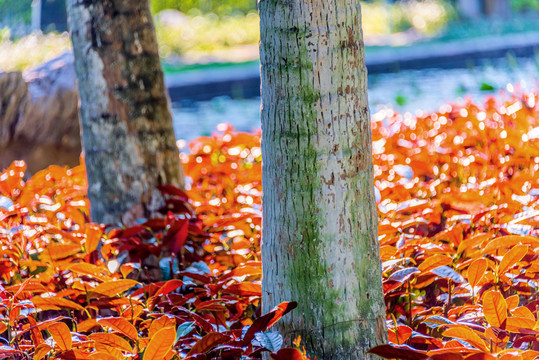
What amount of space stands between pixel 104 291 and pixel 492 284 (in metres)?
1.08

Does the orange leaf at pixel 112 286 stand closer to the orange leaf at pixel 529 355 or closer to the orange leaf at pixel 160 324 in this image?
the orange leaf at pixel 160 324

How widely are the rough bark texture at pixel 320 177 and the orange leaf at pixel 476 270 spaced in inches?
9.3

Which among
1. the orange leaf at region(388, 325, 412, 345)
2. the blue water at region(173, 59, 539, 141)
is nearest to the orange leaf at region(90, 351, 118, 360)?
the orange leaf at region(388, 325, 412, 345)

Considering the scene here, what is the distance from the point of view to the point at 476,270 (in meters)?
1.54

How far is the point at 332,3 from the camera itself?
1390 mm

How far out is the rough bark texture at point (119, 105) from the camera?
2.45 m

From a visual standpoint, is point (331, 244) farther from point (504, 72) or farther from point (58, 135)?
point (504, 72)

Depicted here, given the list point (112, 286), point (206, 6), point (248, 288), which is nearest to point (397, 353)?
point (248, 288)

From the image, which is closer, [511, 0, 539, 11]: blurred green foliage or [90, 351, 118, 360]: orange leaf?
[90, 351, 118, 360]: orange leaf

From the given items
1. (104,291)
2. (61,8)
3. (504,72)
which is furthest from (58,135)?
(61,8)

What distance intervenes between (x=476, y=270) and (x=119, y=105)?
1.52 meters

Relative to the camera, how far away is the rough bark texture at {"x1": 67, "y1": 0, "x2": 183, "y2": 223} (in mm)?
2451

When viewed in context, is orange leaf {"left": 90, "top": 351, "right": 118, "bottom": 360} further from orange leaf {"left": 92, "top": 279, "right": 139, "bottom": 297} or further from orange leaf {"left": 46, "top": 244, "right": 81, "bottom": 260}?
orange leaf {"left": 46, "top": 244, "right": 81, "bottom": 260}

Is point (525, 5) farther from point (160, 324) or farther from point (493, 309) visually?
point (160, 324)
